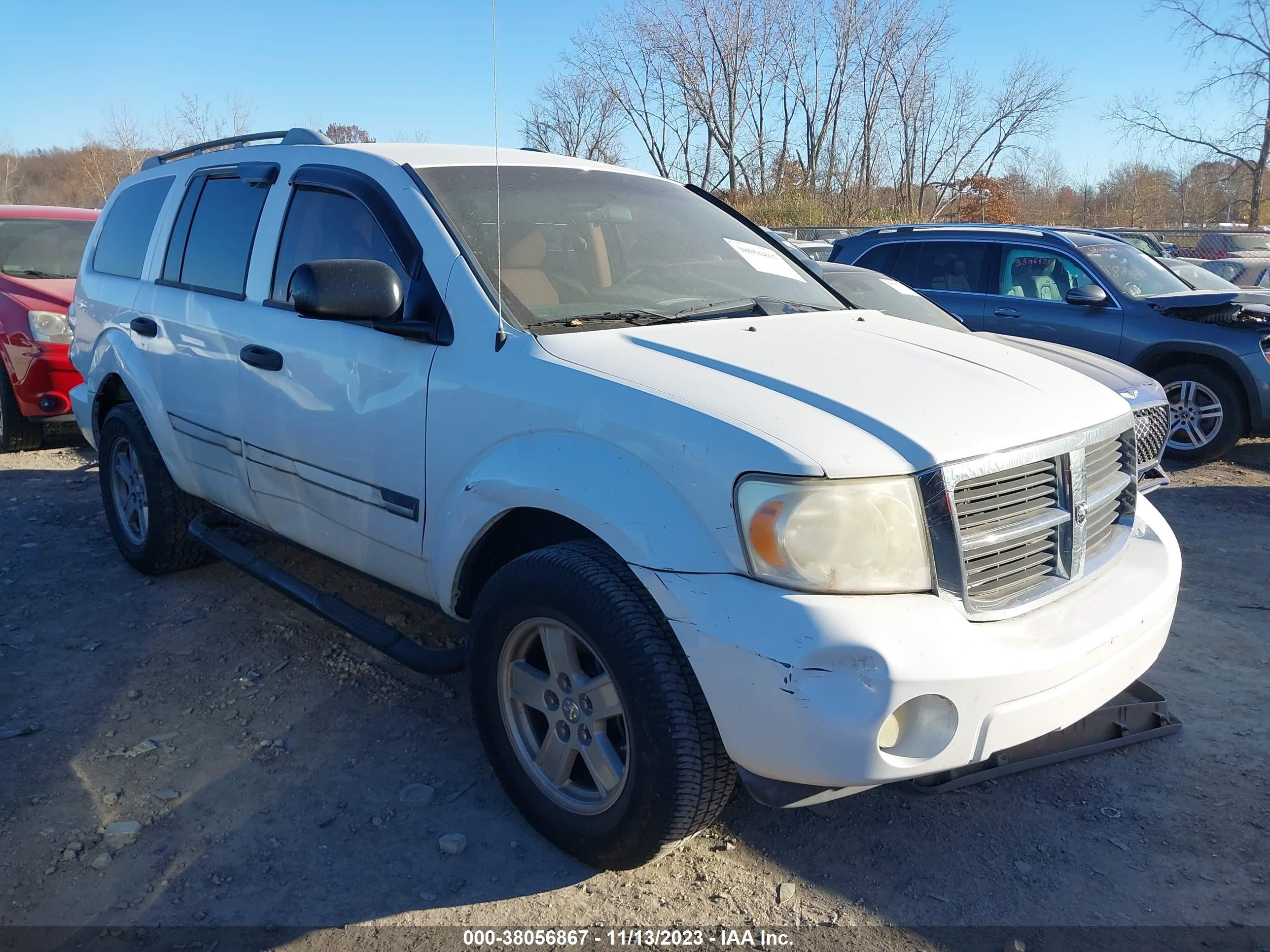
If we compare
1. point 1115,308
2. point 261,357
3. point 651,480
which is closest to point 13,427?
point 261,357

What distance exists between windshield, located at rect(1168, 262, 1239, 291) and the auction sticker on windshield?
6450 mm

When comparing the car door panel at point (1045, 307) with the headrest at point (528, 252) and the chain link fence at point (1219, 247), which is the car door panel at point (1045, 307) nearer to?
the chain link fence at point (1219, 247)

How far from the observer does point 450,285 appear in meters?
2.96

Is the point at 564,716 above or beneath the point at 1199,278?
beneath

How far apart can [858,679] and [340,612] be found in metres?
2.04

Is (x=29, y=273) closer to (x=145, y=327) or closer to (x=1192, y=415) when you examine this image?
(x=145, y=327)

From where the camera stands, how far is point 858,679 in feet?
6.84

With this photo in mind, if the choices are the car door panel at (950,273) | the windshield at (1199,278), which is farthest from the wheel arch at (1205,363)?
the car door panel at (950,273)

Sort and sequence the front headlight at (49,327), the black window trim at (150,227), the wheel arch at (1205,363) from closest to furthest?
the black window trim at (150,227)
the front headlight at (49,327)
the wheel arch at (1205,363)

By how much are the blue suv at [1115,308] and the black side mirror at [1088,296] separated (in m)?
0.01

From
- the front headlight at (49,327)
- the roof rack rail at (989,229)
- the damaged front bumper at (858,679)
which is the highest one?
Result: the roof rack rail at (989,229)

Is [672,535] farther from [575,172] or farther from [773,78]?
[773,78]

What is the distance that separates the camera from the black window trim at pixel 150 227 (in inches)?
180

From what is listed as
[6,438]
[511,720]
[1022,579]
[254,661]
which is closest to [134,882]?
[511,720]
